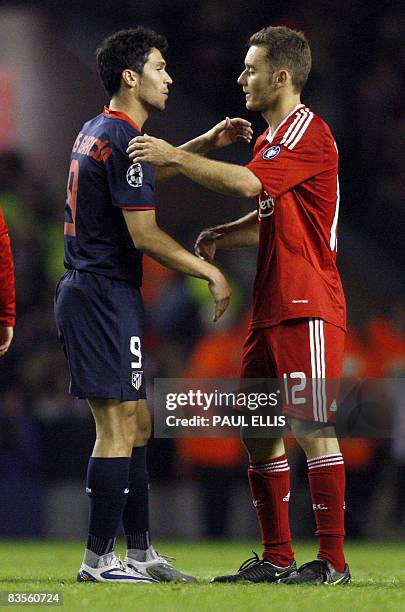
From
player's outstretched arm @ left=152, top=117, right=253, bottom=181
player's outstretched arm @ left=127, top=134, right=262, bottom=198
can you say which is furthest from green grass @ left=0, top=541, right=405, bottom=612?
player's outstretched arm @ left=152, top=117, right=253, bottom=181

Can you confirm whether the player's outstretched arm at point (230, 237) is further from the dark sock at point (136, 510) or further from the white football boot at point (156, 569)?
the white football boot at point (156, 569)

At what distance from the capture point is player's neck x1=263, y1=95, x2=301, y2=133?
5.09 meters

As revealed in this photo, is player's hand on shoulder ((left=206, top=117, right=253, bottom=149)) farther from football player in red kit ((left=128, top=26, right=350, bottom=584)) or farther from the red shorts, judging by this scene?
the red shorts

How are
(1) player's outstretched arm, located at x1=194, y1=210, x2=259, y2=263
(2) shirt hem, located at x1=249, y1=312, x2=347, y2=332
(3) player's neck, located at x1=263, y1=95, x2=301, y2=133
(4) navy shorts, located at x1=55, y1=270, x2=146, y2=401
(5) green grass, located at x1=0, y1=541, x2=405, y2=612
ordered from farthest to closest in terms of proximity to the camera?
(1) player's outstretched arm, located at x1=194, y1=210, x2=259, y2=263 < (3) player's neck, located at x1=263, y1=95, x2=301, y2=133 < (2) shirt hem, located at x1=249, y1=312, x2=347, y2=332 < (4) navy shorts, located at x1=55, y1=270, x2=146, y2=401 < (5) green grass, located at x1=0, y1=541, x2=405, y2=612

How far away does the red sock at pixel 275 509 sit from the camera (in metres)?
5.00

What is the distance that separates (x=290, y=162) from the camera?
4883 millimetres

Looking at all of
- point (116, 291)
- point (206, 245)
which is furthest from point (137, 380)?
point (206, 245)

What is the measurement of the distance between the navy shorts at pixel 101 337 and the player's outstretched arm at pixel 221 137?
0.71 m

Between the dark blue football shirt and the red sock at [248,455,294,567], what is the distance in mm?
888

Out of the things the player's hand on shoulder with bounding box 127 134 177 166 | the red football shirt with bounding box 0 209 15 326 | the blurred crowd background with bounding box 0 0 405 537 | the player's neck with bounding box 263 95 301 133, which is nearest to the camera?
the player's hand on shoulder with bounding box 127 134 177 166

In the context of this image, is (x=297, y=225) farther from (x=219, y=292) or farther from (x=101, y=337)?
(x=101, y=337)

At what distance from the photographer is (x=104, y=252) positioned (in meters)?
4.88

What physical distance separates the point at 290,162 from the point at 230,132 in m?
0.59

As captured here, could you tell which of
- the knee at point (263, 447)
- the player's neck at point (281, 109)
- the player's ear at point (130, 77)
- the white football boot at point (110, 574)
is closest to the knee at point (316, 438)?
the knee at point (263, 447)
